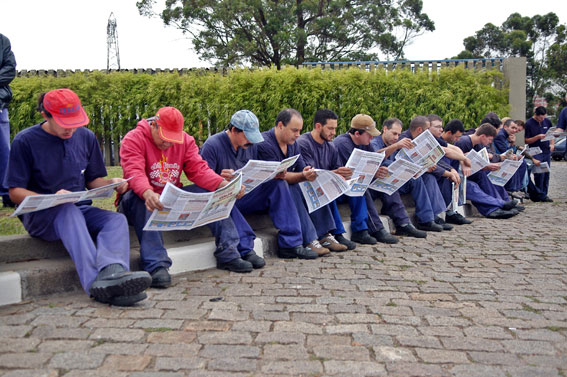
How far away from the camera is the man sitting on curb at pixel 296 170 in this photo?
5.75 metres

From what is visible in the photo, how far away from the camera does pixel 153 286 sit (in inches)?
174

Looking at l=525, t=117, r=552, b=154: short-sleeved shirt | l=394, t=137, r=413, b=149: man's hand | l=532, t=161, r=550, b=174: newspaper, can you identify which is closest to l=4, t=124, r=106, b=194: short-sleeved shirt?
l=394, t=137, r=413, b=149: man's hand

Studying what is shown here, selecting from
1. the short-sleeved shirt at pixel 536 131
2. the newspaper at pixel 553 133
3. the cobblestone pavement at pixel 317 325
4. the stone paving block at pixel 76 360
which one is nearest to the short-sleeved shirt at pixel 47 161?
the cobblestone pavement at pixel 317 325

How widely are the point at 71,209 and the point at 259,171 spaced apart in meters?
1.76

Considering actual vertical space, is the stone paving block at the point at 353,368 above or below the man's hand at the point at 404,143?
below

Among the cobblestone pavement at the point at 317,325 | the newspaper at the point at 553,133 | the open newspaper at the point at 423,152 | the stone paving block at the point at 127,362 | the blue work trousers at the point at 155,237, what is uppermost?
the newspaper at the point at 553,133

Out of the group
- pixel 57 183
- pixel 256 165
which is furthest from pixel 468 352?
pixel 57 183

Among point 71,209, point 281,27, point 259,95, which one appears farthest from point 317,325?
point 281,27

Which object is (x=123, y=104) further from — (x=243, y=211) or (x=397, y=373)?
(x=397, y=373)

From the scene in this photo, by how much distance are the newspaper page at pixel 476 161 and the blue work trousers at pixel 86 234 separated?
224 inches

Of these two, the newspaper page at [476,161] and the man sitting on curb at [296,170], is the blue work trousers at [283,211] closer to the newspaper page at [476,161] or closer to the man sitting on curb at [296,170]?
the man sitting on curb at [296,170]

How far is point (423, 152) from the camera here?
7.09 metres

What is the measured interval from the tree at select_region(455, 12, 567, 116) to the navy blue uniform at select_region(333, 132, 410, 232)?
3329 cm

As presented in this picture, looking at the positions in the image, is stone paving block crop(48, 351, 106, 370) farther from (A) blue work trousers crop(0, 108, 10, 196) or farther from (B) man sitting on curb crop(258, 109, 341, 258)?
(A) blue work trousers crop(0, 108, 10, 196)
